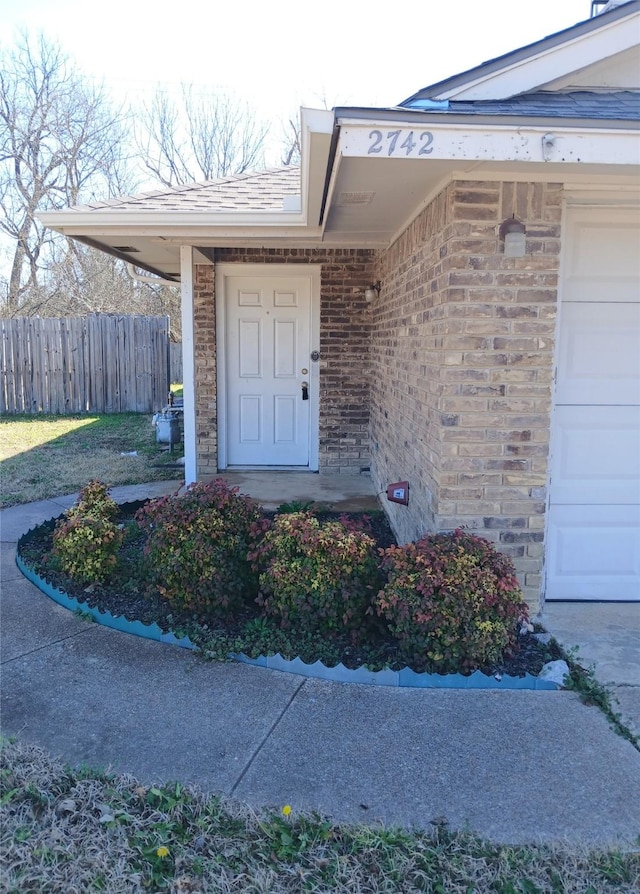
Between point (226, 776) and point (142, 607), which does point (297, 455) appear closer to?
point (142, 607)

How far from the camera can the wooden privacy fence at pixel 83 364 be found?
13773mm

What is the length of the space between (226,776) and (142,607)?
5.91 feet

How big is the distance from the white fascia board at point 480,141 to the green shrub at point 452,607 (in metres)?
1.95

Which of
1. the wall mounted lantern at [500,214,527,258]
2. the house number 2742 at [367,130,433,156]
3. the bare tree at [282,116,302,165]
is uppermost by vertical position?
the bare tree at [282,116,302,165]

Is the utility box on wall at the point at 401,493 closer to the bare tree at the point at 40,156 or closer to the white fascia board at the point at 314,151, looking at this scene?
the white fascia board at the point at 314,151

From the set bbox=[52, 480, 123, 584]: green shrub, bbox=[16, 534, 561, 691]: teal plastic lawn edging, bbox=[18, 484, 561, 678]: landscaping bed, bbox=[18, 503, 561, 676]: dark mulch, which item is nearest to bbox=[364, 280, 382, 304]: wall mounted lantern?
bbox=[18, 503, 561, 676]: dark mulch

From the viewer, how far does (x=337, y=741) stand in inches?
112

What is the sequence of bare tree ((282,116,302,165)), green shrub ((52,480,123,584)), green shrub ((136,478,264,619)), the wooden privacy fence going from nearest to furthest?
green shrub ((136,478,264,619)) < green shrub ((52,480,123,584)) < the wooden privacy fence < bare tree ((282,116,302,165))

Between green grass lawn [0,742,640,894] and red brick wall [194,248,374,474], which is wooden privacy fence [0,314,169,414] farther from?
green grass lawn [0,742,640,894]

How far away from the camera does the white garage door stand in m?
3.93

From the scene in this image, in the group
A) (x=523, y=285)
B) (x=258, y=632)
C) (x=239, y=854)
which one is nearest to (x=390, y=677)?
(x=258, y=632)

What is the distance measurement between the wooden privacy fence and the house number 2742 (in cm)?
1137

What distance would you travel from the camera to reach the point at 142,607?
422cm

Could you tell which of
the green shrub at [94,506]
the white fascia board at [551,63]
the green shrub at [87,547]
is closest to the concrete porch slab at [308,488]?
the green shrub at [94,506]
